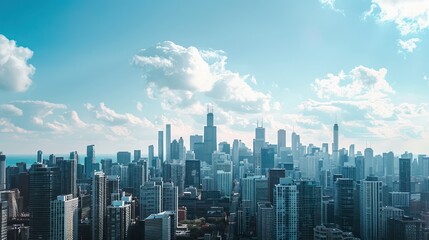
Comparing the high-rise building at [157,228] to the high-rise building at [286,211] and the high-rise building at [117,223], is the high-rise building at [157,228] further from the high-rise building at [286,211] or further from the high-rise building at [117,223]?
the high-rise building at [286,211]

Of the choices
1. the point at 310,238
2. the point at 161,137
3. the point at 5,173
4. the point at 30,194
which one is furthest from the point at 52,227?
the point at 161,137

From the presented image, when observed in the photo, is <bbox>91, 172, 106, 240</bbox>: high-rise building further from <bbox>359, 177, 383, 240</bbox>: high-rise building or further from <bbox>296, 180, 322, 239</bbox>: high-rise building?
<bbox>359, 177, 383, 240</bbox>: high-rise building

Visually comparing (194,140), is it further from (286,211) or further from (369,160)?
(286,211)

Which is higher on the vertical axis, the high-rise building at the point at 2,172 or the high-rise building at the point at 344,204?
the high-rise building at the point at 2,172

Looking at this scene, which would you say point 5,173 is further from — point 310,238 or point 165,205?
point 310,238

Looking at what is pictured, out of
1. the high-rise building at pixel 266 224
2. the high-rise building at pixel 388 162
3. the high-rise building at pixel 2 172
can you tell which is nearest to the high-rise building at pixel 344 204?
the high-rise building at pixel 266 224

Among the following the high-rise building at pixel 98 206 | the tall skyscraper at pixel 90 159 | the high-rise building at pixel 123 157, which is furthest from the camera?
the high-rise building at pixel 123 157

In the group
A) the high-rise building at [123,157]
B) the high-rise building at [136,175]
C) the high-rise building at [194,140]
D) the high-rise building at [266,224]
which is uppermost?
the high-rise building at [194,140]

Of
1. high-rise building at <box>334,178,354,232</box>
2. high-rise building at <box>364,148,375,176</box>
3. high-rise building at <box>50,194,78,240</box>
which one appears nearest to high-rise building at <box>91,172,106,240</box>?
high-rise building at <box>50,194,78,240</box>
